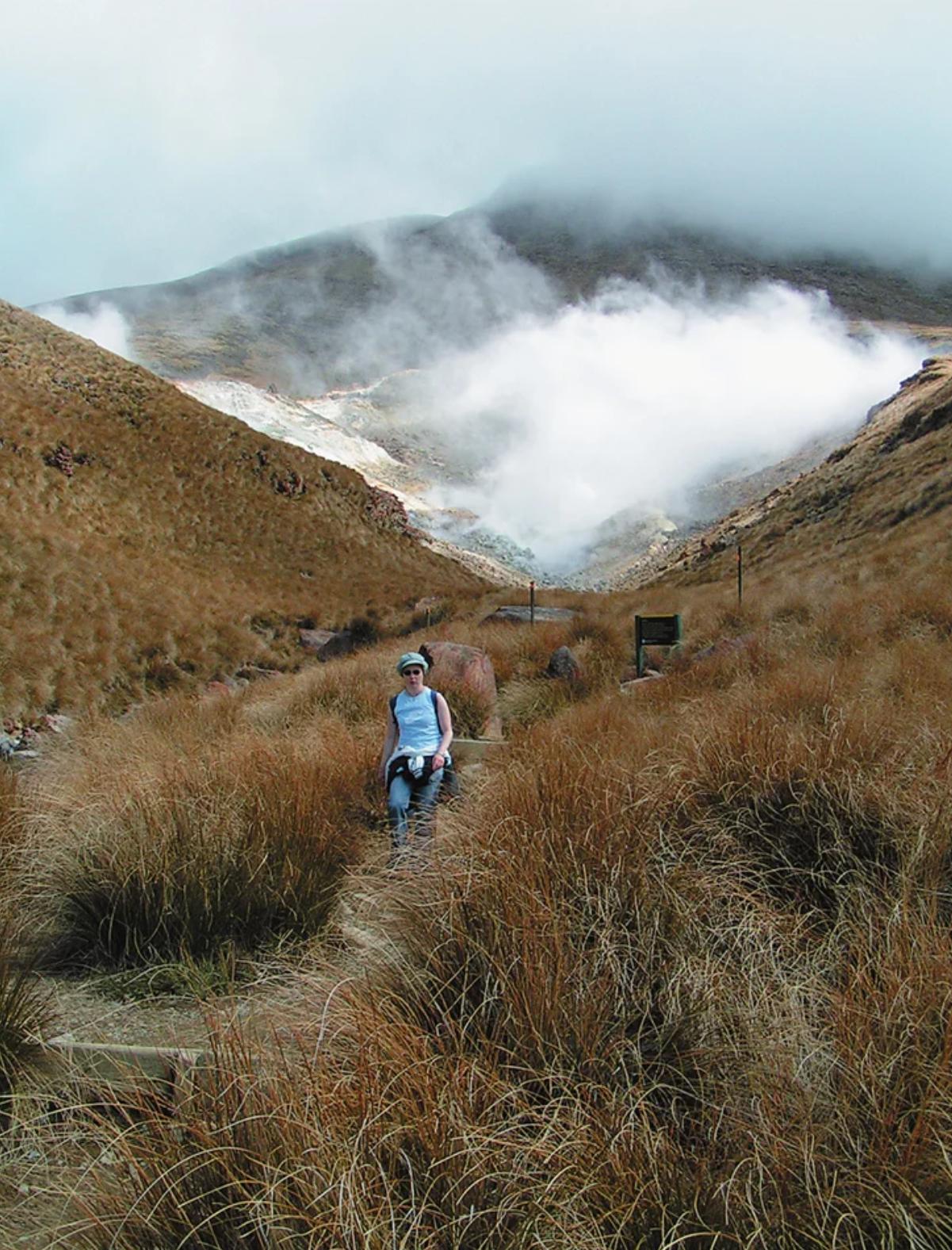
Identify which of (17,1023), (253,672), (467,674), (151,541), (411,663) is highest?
(151,541)

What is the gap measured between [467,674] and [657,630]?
2.52 metres

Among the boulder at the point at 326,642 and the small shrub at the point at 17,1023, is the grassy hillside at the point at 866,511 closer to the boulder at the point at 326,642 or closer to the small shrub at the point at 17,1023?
the boulder at the point at 326,642

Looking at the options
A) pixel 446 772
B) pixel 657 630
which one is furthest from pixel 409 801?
pixel 657 630

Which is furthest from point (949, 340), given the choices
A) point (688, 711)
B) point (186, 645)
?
point (688, 711)

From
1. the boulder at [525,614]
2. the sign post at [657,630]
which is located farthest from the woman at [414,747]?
the boulder at [525,614]

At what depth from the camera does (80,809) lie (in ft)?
15.6

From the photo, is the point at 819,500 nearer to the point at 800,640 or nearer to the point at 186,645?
the point at 186,645

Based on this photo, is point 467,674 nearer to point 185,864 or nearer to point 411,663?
point 411,663

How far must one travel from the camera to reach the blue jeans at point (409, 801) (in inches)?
193

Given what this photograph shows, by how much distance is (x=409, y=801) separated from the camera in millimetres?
5445

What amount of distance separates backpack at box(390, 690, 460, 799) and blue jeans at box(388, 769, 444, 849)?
0.05 metres

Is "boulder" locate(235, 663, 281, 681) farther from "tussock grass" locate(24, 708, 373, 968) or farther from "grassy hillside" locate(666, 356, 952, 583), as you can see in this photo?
"tussock grass" locate(24, 708, 373, 968)

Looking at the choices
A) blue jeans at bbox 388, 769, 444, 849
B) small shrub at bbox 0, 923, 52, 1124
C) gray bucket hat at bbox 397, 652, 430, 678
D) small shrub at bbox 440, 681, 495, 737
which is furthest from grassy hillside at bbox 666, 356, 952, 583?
small shrub at bbox 0, 923, 52, 1124

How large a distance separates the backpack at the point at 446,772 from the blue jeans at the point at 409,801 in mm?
52
